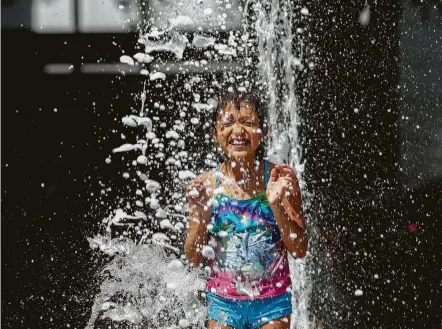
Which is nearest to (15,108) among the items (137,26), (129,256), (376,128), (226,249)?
(137,26)

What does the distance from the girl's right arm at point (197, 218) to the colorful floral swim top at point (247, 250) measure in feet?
0.07

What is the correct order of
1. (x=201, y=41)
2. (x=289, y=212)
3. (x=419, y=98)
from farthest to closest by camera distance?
(x=419, y=98)
(x=201, y=41)
(x=289, y=212)

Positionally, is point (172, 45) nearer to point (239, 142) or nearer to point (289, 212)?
point (239, 142)

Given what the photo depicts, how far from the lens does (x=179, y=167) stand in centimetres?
280

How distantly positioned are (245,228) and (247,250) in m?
0.05

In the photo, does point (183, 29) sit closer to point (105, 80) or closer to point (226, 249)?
point (105, 80)

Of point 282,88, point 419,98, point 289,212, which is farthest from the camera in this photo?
point 419,98

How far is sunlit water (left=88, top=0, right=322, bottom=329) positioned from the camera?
208 centimetres

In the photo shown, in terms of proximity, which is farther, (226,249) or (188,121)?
(188,121)

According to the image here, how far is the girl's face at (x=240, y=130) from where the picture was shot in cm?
164

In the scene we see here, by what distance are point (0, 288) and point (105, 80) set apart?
Result: 3.04ft

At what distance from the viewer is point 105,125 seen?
10.1ft

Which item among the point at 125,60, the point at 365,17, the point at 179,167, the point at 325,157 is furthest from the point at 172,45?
the point at 365,17

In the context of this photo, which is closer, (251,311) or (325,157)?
(251,311)
